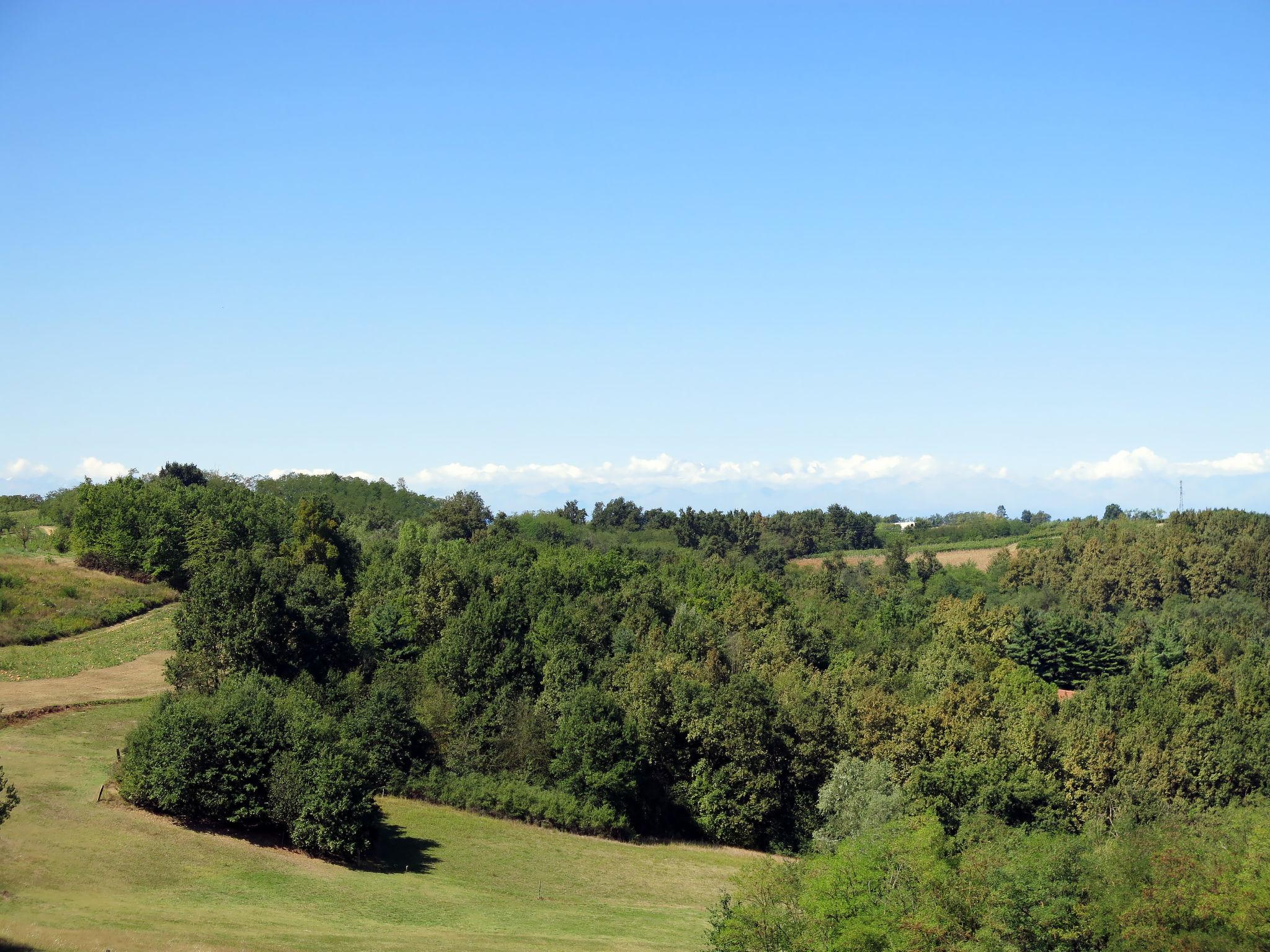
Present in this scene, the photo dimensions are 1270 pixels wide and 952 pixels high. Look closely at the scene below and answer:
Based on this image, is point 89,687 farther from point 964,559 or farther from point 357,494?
point 964,559

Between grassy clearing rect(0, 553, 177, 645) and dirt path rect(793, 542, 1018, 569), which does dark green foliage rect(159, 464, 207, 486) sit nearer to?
grassy clearing rect(0, 553, 177, 645)

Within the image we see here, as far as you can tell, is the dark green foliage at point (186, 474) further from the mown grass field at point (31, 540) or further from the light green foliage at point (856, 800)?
the light green foliage at point (856, 800)

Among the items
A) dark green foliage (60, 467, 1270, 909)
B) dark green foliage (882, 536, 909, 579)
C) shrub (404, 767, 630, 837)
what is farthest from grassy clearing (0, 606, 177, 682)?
dark green foliage (882, 536, 909, 579)

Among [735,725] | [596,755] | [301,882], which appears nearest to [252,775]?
[301,882]

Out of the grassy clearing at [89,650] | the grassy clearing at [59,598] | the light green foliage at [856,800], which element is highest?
the grassy clearing at [59,598]

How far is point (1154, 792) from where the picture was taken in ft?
232

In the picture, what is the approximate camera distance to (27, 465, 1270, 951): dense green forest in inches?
1718

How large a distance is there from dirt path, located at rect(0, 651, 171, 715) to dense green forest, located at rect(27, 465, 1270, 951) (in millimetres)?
5764

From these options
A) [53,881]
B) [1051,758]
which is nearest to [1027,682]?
[1051,758]

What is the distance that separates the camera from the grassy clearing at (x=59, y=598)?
8200 centimetres

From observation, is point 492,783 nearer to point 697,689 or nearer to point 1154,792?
point 697,689

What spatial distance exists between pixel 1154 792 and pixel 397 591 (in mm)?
58309

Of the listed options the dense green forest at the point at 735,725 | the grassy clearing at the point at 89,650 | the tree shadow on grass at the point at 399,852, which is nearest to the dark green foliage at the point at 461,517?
the dense green forest at the point at 735,725

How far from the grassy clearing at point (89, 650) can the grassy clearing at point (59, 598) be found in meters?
0.92
